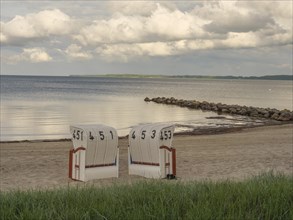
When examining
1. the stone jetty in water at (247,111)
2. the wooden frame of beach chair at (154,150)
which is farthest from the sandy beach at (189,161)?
the stone jetty in water at (247,111)

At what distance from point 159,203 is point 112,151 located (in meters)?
7.59

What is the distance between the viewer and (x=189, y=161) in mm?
15000

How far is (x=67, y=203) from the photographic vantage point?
432 centimetres

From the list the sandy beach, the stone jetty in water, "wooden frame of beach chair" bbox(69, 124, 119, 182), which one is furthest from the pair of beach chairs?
the stone jetty in water

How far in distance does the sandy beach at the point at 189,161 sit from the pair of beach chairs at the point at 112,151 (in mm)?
326

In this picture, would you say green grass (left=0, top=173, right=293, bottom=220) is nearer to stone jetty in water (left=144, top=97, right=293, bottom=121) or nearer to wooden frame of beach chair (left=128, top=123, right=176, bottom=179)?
wooden frame of beach chair (left=128, top=123, right=176, bottom=179)

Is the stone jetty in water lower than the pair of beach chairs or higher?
lower

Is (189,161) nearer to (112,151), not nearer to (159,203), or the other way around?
(112,151)

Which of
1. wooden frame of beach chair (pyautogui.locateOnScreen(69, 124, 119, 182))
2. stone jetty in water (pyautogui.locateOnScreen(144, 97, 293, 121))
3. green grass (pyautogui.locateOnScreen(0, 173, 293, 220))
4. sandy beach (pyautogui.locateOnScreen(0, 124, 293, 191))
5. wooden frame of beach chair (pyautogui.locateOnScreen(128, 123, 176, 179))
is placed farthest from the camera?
stone jetty in water (pyautogui.locateOnScreen(144, 97, 293, 121))

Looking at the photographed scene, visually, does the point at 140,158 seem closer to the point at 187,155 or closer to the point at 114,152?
the point at 114,152

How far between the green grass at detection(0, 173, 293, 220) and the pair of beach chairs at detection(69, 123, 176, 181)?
622 cm

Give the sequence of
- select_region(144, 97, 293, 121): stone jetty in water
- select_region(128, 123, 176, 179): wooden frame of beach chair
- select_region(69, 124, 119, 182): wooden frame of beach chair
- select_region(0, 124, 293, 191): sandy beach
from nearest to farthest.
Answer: select_region(69, 124, 119, 182): wooden frame of beach chair < select_region(128, 123, 176, 179): wooden frame of beach chair < select_region(0, 124, 293, 191): sandy beach < select_region(144, 97, 293, 121): stone jetty in water

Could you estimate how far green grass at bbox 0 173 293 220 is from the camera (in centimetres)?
385

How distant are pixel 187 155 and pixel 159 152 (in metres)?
4.93
